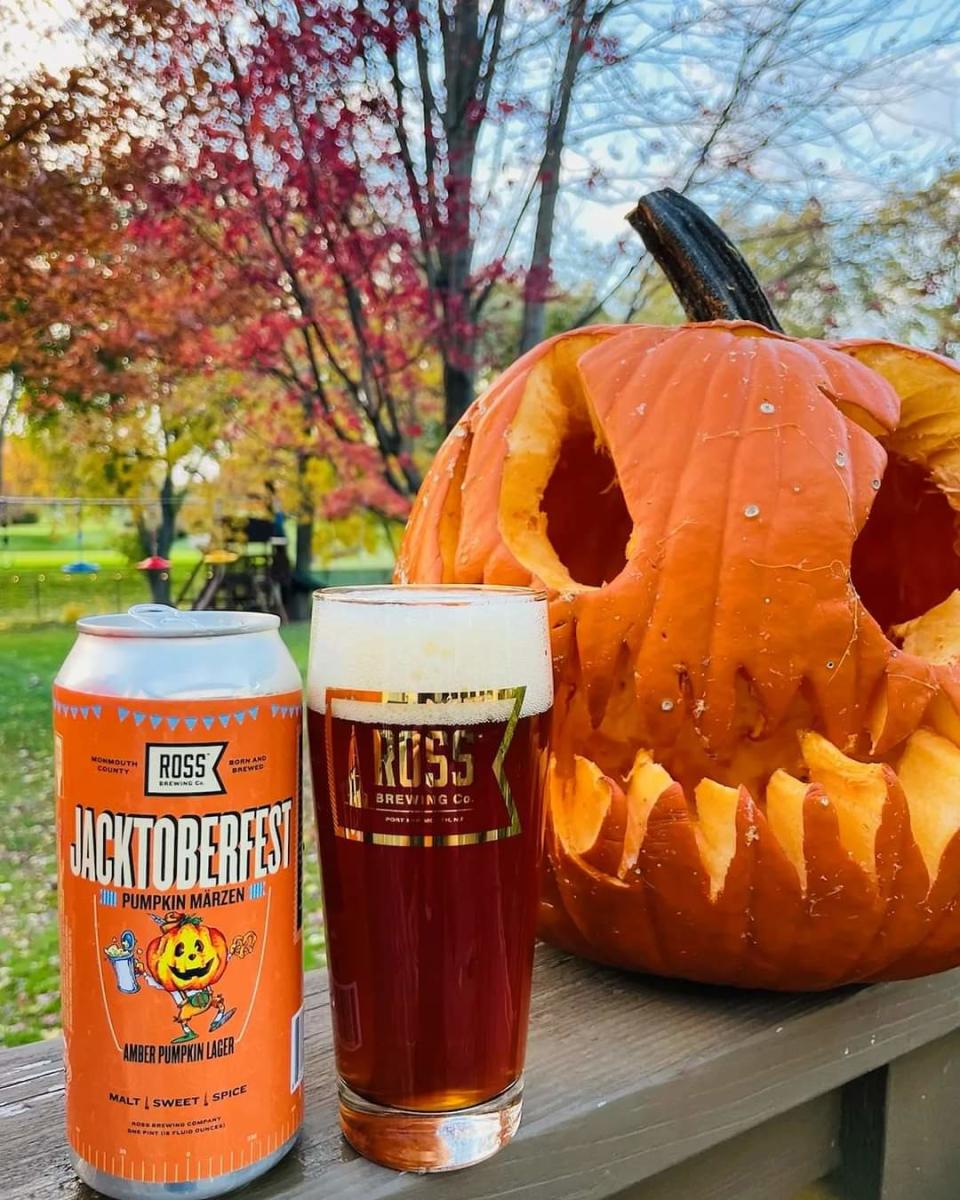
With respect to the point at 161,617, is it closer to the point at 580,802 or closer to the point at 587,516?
the point at 580,802

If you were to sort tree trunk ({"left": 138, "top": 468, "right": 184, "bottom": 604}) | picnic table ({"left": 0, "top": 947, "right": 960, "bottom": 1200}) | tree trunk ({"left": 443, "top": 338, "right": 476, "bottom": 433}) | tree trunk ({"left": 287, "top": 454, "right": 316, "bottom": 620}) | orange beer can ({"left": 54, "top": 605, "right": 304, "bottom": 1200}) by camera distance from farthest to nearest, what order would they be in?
tree trunk ({"left": 287, "top": 454, "right": 316, "bottom": 620})
tree trunk ({"left": 138, "top": 468, "right": 184, "bottom": 604})
tree trunk ({"left": 443, "top": 338, "right": 476, "bottom": 433})
picnic table ({"left": 0, "top": 947, "right": 960, "bottom": 1200})
orange beer can ({"left": 54, "top": 605, "right": 304, "bottom": 1200})

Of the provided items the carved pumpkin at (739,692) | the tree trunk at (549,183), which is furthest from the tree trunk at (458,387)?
the carved pumpkin at (739,692)

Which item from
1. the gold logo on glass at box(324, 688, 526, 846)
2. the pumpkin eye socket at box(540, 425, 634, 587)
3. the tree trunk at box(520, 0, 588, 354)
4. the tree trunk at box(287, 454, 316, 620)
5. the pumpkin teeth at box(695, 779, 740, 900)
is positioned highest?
the tree trunk at box(520, 0, 588, 354)

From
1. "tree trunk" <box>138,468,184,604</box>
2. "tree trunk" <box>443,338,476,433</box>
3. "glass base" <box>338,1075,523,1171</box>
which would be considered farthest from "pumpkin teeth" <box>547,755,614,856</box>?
"tree trunk" <box>138,468,184,604</box>

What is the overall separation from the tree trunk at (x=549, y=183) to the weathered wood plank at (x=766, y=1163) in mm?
2632

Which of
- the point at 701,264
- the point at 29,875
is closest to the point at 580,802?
the point at 701,264

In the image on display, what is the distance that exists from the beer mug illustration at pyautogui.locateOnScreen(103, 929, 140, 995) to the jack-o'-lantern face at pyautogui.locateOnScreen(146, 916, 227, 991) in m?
0.01

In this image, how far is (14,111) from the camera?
3688mm

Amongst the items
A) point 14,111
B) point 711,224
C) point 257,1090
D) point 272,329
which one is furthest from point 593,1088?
point 14,111

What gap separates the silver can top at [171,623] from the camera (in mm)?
623

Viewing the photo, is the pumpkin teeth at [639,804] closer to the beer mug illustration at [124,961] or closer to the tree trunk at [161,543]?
the beer mug illustration at [124,961]

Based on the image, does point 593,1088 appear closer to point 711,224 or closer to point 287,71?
point 711,224

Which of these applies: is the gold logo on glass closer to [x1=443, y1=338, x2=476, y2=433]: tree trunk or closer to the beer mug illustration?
the beer mug illustration

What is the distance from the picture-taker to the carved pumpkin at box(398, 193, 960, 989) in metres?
0.87
